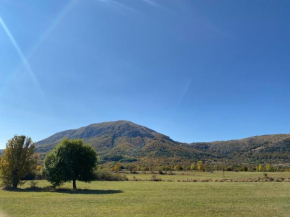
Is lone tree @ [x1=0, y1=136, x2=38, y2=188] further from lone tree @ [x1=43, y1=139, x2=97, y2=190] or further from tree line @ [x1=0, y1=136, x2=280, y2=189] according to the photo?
lone tree @ [x1=43, y1=139, x2=97, y2=190]

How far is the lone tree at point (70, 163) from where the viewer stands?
140 ft

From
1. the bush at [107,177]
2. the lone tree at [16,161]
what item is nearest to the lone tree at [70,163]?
the lone tree at [16,161]

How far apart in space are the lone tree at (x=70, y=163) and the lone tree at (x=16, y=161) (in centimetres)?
696

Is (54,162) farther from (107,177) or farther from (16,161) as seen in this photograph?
(107,177)

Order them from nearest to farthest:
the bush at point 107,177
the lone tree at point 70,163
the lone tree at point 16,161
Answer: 1. the lone tree at point 70,163
2. the lone tree at point 16,161
3. the bush at point 107,177

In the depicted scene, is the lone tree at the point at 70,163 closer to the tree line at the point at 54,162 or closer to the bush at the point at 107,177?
the tree line at the point at 54,162

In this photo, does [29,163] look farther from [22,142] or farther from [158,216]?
[158,216]

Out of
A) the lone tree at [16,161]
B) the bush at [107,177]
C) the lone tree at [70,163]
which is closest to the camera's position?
the lone tree at [70,163]

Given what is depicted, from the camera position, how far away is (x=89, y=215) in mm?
18469

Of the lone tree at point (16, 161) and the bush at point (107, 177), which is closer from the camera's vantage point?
the lone tree at point (16, 161)

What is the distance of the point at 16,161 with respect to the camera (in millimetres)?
47906

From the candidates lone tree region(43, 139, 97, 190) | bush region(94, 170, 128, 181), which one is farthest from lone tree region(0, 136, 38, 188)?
bush region(94, 170, 128, 181)

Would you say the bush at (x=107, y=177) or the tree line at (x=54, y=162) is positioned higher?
the tree line at (x=54, y=162)

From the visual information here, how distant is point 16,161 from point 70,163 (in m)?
13.8
